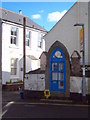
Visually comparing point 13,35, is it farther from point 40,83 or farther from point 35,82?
point 40,83

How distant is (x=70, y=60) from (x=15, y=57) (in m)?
10.3

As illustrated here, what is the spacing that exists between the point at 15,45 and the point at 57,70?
10736 millimetres

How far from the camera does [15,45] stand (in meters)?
25.7

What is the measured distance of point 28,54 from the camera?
27516 mm

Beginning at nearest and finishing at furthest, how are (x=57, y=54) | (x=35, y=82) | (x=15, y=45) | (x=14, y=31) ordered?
1. (x=57, y=54)
2. (x=35, y=82)
3. (x=15, y=45)
4. (x=14, y=31)

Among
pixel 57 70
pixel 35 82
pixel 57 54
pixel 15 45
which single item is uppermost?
pixel 15 45

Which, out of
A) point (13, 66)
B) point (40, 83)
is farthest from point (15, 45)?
point (40, 83)

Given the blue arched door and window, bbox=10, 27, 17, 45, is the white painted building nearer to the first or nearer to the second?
window, bbox=10, 27, 17, 45

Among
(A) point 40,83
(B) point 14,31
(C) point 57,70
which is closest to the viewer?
(C) point 57,70

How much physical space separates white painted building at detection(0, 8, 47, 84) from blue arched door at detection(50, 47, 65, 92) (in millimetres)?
9080

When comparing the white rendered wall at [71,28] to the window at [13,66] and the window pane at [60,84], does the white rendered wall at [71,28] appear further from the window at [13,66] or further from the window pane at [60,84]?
the window pane at [60,84]

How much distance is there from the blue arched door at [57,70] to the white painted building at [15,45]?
9.08m

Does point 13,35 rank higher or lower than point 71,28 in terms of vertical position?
lower

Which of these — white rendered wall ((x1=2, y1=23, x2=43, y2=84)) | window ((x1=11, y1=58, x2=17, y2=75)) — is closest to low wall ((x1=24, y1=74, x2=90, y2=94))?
white rendered wall ((x1=2, y1=23, x2=43, y2=84))
